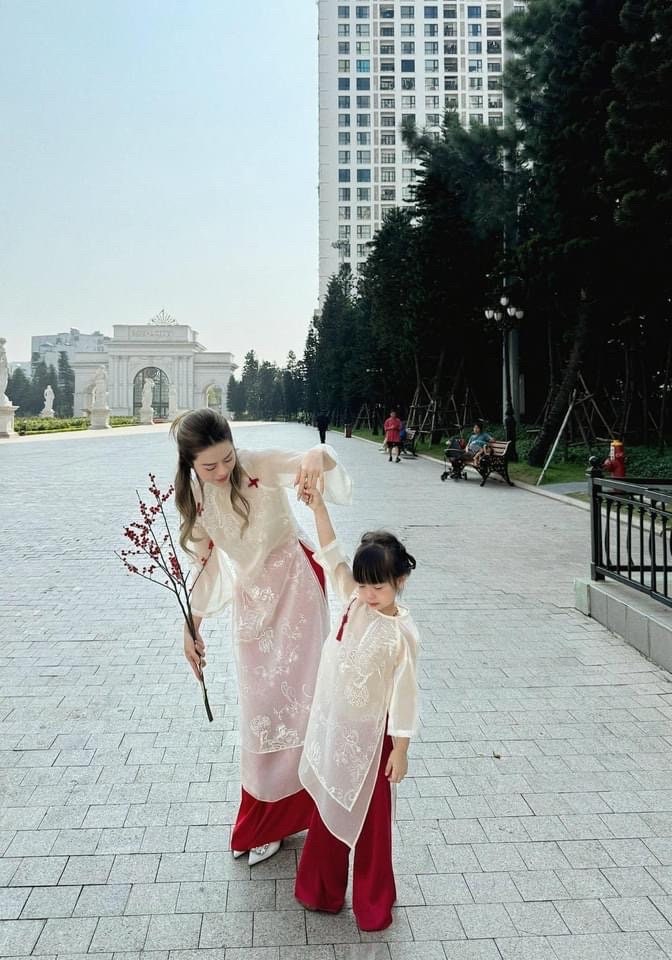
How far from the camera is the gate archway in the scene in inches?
3533

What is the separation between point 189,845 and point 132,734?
1.09 m

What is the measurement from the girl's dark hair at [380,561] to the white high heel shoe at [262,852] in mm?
1145

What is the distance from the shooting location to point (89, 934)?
2.29 meters

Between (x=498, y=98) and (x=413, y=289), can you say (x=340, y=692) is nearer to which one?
(x=413, y=289)

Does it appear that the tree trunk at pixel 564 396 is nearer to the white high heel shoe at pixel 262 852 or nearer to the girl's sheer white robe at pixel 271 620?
the girl's sheer white robe at pixel 271 620

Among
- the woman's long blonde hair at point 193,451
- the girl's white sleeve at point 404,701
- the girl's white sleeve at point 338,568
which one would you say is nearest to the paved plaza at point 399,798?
the girl's white sleeve at point 404,701

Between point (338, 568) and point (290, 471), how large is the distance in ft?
1.33

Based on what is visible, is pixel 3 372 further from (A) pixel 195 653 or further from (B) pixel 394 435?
(A) pixel 195 653

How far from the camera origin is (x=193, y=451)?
250 cm

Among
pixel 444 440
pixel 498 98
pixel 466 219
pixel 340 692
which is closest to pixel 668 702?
pixel 340 692

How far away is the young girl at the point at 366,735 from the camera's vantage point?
7.35 ft

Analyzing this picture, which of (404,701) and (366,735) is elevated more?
(404,701)

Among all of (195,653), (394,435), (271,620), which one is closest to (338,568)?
(271,620)

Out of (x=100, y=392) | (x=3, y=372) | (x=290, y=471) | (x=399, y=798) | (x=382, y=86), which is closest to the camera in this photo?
(x=290, y=471)
